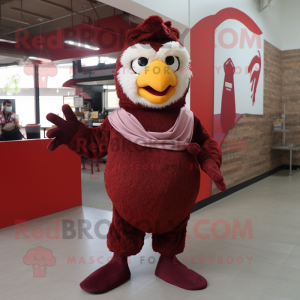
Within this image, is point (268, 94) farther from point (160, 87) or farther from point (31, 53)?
point (31, 53)

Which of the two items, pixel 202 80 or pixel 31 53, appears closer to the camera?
pixel 202 80

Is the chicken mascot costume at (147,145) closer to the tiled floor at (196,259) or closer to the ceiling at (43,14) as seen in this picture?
the tiled floor at (196,259)

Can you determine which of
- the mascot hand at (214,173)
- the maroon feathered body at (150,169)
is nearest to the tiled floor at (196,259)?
the maroon feathered body at (150,169)

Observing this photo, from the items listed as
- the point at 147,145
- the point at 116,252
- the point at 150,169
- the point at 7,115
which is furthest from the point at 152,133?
the point at 7,115

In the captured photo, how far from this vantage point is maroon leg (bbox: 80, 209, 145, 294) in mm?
1811

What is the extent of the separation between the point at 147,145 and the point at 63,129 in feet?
1.44

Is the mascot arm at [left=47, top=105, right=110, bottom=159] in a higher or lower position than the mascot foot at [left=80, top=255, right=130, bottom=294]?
higher

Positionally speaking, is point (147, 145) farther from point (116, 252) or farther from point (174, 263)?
point (174, 263)

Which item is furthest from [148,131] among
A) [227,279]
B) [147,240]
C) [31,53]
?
[31,53]

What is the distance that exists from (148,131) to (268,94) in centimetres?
444

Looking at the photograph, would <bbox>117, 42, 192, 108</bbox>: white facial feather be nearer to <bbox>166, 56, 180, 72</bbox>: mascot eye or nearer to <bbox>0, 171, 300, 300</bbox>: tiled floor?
<bbox>166, 56, 180, 72</bbox>: mascot eye

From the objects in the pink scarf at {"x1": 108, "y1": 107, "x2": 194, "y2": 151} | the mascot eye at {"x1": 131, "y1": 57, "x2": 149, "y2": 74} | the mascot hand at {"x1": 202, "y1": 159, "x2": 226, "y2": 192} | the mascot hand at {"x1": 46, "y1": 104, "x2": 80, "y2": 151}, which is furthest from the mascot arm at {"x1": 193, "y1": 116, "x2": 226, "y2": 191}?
the mascot hand at {"x1": 46, "y1": 104, "x2": 80, "y2": 151}

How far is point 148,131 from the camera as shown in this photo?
171cm

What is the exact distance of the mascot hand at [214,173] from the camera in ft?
5.36
